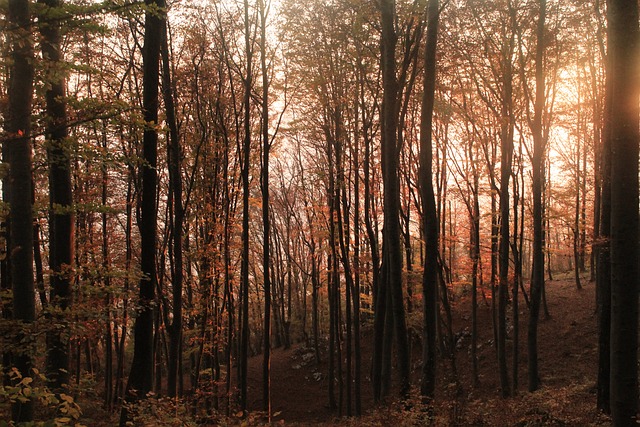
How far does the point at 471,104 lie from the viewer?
1722 centimetres

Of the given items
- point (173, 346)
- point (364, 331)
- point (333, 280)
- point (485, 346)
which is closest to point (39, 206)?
point (173, 346)

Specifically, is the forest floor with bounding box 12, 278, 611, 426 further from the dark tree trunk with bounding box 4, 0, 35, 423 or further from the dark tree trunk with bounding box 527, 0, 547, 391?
the dark tree trunk with bounding box 4, 0, 35, 423

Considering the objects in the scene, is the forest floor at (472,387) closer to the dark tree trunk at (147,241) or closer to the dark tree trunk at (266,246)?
the dark tree trunk at (147,241)

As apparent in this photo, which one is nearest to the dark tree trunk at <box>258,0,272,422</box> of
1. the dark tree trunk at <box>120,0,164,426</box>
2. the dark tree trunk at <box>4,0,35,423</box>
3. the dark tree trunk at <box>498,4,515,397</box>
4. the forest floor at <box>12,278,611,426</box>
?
the forest floor at <box>12,278,611,426</box>

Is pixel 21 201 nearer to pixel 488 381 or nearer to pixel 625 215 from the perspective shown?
pixel 625 215

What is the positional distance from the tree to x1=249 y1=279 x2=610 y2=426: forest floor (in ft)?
8.45

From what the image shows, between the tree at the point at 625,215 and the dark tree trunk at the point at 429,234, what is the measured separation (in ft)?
10.8

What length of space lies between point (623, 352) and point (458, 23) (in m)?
12.1

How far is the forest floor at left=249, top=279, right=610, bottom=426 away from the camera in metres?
8.34

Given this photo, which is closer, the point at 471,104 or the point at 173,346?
the point at 173,346

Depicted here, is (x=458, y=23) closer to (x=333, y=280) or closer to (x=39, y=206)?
(x=333, y=280)

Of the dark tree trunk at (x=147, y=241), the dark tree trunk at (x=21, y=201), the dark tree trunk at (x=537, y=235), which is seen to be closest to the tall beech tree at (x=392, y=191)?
the dark tree trunk at (x=147, y=241)

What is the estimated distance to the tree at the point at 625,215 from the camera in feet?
18.6

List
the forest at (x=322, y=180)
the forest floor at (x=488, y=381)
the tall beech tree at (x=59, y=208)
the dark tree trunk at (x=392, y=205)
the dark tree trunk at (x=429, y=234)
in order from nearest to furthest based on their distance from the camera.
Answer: the forest at (x=322, y=180) → the tall beech tree at (x=59, y=208) → the forest floor at (x=488, y=381) → the dark tree trunk at (x=429, y=234) → the dark tree trunk at (x=392, y=205)
